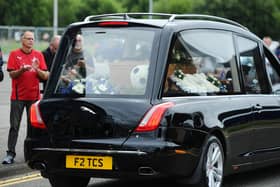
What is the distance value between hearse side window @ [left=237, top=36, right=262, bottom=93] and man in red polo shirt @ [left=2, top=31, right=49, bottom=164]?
2663mm

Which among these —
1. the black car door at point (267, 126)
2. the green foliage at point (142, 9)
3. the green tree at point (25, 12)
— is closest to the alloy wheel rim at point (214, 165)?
the black car door at point (267, 126)

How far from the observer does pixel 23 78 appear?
9.80 m

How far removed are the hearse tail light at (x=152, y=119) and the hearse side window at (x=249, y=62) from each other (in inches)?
68.0

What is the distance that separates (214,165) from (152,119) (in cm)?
100

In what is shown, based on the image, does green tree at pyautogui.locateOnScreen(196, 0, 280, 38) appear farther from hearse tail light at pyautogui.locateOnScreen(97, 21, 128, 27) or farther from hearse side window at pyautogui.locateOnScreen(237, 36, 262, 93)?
hearse tail light at pyautogui.locateOnScreen(97, 21, 128, 27)

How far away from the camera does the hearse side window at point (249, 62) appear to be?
835cm

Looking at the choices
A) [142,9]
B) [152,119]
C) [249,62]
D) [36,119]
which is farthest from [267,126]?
[142,9]

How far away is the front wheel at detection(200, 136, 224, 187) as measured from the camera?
7227 mm

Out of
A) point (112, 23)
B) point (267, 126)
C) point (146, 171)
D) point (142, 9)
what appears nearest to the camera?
point (146, 171)

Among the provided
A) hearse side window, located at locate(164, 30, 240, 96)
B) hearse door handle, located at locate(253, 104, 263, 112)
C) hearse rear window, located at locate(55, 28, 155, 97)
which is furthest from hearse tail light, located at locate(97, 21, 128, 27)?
hearse door handle, located at locate(253, 104, 263, 112)

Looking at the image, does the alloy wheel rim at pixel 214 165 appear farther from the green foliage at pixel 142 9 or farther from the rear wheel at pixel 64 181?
the green foliage at pixel 142 9

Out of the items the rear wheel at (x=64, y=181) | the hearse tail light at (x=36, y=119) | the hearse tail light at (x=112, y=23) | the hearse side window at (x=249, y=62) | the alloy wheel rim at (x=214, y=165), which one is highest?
the hearse tail light at (x=112, y=23)

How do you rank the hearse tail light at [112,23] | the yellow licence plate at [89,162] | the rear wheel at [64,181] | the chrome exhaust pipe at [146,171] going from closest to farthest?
the chrome exhaust pipe at [146,171] → the yellow licence plate at [89,162] → the hearse tail light at [112,23] → the rear wheel at [64,181]

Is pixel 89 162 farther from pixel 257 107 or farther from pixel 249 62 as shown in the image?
pixel 249 62
